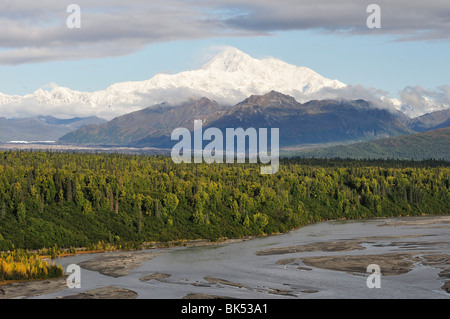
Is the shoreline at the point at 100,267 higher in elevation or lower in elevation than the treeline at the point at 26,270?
lower

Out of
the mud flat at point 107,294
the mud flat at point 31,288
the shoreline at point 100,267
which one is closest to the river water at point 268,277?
the mud flat at point 107,294

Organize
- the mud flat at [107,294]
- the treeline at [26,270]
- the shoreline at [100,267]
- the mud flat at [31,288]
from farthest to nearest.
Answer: the treeline at [26,270]
the shoreline at [100,267]
the mud flat at [31,288]
the mud flat at [107,294]

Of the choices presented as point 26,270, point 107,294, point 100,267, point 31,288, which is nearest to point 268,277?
point 107,294

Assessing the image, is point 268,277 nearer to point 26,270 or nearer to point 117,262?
point 117,262

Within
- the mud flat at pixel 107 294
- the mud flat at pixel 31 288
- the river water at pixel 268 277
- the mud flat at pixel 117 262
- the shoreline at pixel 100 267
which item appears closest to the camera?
the mud flat at pixel 107 294

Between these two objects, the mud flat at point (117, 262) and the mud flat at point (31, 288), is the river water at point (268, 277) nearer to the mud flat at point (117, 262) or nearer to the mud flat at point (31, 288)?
the mud flat at point (117, 262)

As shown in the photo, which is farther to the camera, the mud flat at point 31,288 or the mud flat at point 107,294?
the mud flat at point 31,288

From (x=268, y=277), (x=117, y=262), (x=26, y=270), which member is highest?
(x=26, y=270)

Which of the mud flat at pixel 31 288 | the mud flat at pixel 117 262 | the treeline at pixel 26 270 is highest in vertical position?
the treeline at pixel 26 270

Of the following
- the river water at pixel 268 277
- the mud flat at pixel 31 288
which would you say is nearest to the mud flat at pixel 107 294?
the river water at pixel 268 277
